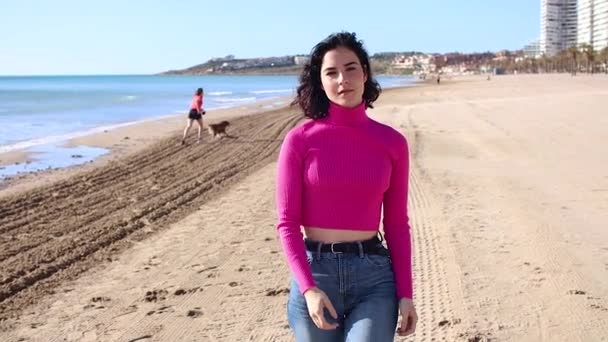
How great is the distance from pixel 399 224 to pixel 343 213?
0.26m

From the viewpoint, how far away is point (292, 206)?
2396 millimetres

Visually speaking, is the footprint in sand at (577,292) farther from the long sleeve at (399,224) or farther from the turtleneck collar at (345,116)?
the turtleneck collar at (345,116)

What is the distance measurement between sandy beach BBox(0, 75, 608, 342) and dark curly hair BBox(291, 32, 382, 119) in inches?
102

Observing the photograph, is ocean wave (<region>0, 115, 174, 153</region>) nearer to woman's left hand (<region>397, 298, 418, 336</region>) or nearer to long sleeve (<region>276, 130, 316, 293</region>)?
long sleeve (<region>276, 130, 316, 293</region>)

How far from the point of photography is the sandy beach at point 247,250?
5.10 metres

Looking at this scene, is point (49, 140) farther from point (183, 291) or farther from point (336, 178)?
point (336, 178)

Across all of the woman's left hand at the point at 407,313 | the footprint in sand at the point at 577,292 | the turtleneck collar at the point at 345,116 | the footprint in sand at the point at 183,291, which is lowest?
the footprint in sand at the point at 577,292

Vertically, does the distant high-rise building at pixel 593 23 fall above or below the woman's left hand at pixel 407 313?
above

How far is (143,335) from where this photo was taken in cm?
495

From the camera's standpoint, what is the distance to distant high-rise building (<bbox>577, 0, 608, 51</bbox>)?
16341 cm

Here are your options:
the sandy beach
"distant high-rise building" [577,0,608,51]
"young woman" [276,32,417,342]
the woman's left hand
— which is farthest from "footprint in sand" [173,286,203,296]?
"distant high-rise building" [577,0,608,51]

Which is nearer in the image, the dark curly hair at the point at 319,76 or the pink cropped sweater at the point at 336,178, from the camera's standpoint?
the pink cropped sweater at the point at 336,178

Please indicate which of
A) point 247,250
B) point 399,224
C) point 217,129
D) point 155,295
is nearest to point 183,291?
point 155,295

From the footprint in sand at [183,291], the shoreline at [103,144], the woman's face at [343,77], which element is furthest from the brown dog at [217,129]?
the woman's face at [343,77]
